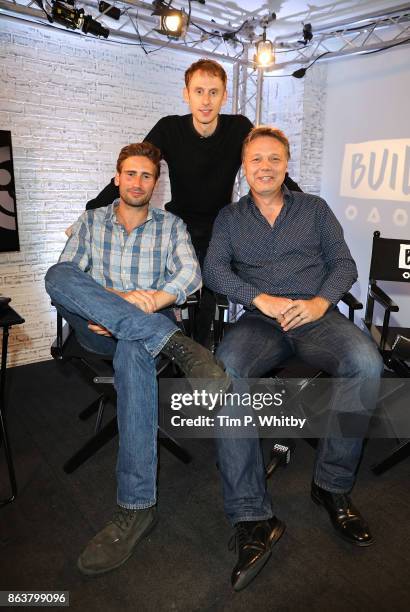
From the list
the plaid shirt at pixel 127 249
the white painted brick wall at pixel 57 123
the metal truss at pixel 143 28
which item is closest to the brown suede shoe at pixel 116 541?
the plaid shirt at pixel 127 249

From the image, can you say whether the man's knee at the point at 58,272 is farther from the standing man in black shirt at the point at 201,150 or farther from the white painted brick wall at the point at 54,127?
the white painted brick wall at the point at 54,127

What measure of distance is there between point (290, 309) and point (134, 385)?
749mm

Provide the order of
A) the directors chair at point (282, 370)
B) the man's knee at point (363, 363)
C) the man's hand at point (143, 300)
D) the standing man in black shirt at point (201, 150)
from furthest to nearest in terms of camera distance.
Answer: the standing man in black shirt at point (201, 150) < the directors chair at point (282, 370) < the man's hand at point (143, 300) < the man's knee at point (363, 363)

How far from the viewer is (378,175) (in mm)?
4203

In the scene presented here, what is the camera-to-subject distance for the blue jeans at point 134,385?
1.74 m

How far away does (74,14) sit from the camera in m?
3.13

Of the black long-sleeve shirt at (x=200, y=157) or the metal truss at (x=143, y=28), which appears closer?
A: the black long-sleeve shirt at (x=200, y=157)

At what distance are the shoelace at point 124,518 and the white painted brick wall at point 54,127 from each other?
7.81 feet

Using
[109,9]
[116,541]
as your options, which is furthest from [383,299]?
[109,9]

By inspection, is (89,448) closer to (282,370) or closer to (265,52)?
(282,370)

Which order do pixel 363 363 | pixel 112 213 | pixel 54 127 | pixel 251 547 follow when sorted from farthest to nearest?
1. pixel 54 127
2. pixel 112 213
3. pixel 363 363
4. pixel 251 547

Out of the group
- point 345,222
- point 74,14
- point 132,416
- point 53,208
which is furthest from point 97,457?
point 345,222

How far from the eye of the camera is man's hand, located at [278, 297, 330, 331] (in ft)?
6.66

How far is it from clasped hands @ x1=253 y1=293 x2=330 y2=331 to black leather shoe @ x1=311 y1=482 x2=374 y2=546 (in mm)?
706
